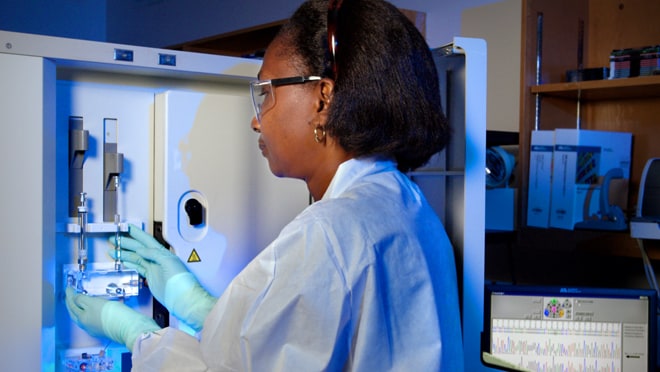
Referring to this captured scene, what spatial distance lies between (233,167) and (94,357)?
18.5 inches

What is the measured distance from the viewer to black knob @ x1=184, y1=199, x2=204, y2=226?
1.31 m

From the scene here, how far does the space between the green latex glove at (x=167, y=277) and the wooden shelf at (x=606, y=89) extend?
145 cm

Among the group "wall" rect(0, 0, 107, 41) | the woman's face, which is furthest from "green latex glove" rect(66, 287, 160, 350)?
"wall" rect(0, 0, 107, 41)

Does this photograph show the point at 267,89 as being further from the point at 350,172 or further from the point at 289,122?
the point at 350,172

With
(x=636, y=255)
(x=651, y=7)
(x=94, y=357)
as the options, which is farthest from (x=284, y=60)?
(x=651, y=7)

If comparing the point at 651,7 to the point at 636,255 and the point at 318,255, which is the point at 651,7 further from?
the point at 318,255

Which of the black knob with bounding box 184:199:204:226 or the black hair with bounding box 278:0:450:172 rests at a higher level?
the black hair with bounding box 278:0:450:172

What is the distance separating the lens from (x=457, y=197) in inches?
47.6

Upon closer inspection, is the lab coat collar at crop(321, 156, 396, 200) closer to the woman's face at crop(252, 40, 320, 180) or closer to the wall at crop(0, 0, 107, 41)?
the woman's face at crop(252, 40, 320, 180)

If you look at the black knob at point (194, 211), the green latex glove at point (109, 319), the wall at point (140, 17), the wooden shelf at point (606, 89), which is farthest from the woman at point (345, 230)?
the wall at point (140, 17)

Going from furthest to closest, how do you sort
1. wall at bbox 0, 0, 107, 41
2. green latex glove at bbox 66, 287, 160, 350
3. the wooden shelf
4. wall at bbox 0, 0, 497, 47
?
wall at bbox 0, 0, 107, 41 → wall at bbox 0, 0, 497, 47 → the wooden shelf → green latex glove at bbox 66, 287, 160, 350

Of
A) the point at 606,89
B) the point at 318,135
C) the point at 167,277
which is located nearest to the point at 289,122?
the point at 318,135

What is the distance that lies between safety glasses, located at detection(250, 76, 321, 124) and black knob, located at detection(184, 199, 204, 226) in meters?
0.37

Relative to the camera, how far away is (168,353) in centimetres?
93
